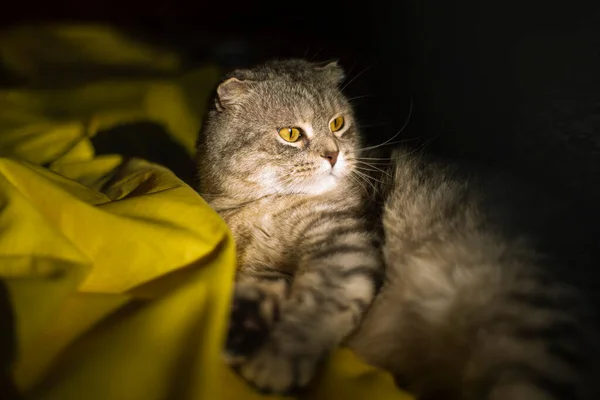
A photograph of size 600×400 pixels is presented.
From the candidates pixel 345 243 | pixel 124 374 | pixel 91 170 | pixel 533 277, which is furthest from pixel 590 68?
pixel 91 170

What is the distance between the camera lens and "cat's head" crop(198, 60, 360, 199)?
1.35m

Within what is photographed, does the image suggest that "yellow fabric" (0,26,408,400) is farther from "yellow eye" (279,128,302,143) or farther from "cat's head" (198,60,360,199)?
"yellow eye" (279,128,302,143)

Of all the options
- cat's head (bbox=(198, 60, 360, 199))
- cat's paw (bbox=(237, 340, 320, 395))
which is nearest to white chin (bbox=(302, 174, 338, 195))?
cat's head (bbox=(198, 60, 360, 199))

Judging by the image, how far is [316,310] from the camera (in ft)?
3.45

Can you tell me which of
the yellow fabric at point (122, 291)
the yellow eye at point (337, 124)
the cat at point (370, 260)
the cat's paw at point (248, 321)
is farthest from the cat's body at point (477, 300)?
the yellow eye at point (337, 124)

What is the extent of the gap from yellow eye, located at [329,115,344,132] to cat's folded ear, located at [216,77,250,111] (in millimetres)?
275

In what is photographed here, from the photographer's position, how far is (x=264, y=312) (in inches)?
42.0

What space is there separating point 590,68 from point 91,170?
4.76 ft

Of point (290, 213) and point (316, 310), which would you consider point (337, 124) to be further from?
point (316, 310)

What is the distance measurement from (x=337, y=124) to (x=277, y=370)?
821 mm

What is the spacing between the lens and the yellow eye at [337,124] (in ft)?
4.86

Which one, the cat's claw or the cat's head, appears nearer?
the cat's claw

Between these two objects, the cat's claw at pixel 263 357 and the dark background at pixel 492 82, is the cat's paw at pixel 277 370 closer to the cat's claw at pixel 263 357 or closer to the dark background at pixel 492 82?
the cat's claw at pixel 263 357

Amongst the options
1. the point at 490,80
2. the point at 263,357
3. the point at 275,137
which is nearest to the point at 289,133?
the point at 275,137
